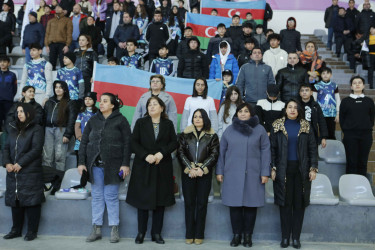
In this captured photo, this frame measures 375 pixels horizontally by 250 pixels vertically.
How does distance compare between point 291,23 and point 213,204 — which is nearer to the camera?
point 213,204

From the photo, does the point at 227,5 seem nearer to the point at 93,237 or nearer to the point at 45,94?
the point at 45,94

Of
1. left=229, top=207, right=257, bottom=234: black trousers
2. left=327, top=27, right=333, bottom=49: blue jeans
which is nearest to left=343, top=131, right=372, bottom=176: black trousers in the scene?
left=229, top=207, right=257, bottom=234: black trousers

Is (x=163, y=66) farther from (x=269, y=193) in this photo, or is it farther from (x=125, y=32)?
(x=269, y=193)

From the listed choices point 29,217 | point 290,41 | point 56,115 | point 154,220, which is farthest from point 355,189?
point 290,41

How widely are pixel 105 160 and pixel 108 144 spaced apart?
7.3 inches

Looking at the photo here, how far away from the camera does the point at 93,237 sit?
22.2 ft

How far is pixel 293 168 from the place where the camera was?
660cm

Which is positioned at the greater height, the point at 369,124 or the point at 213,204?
the point at 369,124

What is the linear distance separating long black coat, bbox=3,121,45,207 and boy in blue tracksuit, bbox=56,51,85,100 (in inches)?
91.3

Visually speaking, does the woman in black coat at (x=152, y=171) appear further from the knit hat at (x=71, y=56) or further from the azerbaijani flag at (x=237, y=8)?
the azerbaijani flag at (x=237, y=8)

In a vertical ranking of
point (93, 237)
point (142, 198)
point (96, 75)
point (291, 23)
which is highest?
point (291, 23)

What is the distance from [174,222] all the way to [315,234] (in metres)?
1.67

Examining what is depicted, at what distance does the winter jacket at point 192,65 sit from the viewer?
9.95 m

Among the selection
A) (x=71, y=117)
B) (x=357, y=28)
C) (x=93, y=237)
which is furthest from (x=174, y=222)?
(x=357, y=28)
